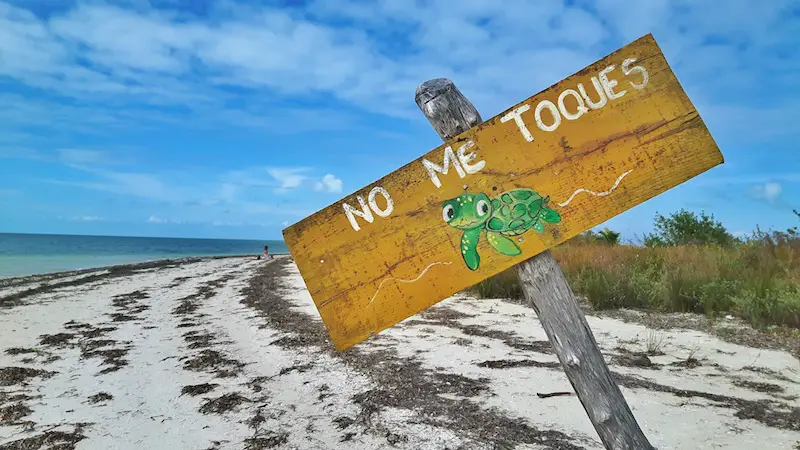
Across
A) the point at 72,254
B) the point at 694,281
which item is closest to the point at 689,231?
the point at 694,281

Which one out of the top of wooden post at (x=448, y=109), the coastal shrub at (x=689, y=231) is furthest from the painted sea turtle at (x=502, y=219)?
the coastal shrub at (x=689, y=231)

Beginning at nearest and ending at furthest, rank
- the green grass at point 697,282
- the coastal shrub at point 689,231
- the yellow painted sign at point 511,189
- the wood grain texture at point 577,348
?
1. the yellow painted sign at point 511,189
2. the wood grain texture at point 577,348
3. the green grass at point 697,282
4. the coastal shrub at point 689,231

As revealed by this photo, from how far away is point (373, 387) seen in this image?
437 centimetres

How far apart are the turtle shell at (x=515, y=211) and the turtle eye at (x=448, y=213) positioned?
4.7 inches

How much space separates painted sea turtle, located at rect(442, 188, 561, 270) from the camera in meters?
1.62

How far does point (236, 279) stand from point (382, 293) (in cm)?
1425

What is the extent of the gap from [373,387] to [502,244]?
312cm

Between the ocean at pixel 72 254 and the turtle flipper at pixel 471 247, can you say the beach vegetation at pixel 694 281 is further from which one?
the ocean at pixel 72 254

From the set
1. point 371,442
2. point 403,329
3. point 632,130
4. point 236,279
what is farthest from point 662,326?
point 236,279

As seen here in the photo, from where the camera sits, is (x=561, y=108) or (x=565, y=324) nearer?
(x=561, y=108)

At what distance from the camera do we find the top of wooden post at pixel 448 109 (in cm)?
181

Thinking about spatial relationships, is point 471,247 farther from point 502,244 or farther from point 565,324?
point 565,324

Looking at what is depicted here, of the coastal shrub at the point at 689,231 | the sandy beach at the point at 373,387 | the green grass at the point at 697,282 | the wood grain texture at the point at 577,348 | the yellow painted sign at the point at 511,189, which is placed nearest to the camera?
the yellow painted sign at the point at 511,189

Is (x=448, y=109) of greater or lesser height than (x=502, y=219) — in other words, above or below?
above
